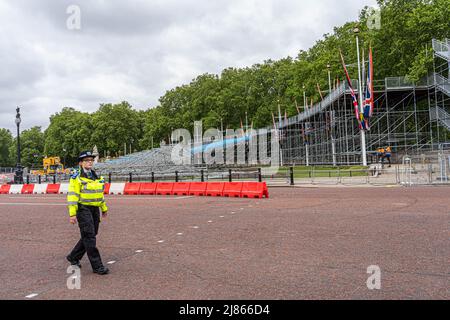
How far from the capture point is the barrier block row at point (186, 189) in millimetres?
17766

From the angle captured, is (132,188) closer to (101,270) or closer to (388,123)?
(101,270)

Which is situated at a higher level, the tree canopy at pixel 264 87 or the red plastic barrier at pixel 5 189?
the tree canopy at pixel 264 87

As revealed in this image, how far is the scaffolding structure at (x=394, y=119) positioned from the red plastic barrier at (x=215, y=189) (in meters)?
21.6

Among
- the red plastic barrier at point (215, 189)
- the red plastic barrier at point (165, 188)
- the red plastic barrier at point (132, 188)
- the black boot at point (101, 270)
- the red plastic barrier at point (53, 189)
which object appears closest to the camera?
the black boot at point (101, 270)

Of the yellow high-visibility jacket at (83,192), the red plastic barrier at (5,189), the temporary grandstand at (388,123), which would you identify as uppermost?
the temporary grandstand at (388,123)

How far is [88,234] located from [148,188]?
1651cm

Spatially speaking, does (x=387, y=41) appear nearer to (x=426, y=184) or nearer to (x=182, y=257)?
(x=426, y=184)

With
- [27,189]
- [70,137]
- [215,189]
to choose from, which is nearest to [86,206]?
[215,189]

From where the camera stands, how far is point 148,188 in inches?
873

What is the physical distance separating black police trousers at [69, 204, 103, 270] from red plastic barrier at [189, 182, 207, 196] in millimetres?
13744

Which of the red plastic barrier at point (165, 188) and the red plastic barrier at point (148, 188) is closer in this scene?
the red plastic barrier at point (165, 188)

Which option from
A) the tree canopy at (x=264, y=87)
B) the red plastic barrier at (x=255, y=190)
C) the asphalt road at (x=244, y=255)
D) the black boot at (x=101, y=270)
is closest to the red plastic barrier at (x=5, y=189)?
the asphalt road at (x=244, y=255)

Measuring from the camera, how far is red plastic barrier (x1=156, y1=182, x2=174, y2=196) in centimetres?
2130

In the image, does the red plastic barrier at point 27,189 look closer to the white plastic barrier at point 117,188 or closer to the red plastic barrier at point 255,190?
the white plastic barrier at point 117,188
